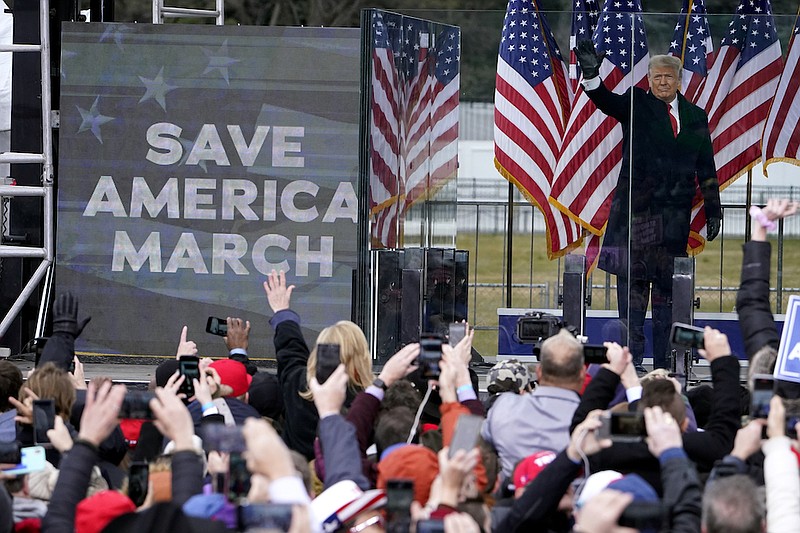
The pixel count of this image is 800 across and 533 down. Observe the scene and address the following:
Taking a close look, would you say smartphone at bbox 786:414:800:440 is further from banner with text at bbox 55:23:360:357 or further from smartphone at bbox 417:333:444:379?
banner with text at bbox 55:23:360:357

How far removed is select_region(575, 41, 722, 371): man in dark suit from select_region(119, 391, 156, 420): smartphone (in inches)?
268

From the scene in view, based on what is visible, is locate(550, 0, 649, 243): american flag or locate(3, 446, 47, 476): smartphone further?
locate(550, 0, 649, 243): american flag

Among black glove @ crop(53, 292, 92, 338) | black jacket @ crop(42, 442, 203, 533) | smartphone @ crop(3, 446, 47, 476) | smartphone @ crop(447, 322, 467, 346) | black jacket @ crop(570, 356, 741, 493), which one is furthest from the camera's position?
black glove @ crop(53, 292, 92, 338)

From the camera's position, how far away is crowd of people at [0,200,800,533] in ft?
11.4

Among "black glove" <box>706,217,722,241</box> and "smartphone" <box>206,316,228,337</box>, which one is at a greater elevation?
"black glove" <box>706,217,722,241</box>

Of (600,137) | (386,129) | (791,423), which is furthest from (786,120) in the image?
(791,423)

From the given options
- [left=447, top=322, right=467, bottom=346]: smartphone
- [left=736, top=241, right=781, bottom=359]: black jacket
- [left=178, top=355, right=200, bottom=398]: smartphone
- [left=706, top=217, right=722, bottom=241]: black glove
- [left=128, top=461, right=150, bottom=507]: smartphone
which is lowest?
[left=128, top=461, right=150, bottom=507]: smartphone

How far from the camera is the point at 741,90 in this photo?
10.7 meters

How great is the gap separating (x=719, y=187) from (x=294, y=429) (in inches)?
216

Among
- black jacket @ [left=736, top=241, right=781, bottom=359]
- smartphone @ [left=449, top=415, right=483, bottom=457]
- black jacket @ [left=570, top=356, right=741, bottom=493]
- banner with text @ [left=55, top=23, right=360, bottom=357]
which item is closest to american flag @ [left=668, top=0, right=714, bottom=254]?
banner with text @ [left=55, top=23, right=360, bottom=357]

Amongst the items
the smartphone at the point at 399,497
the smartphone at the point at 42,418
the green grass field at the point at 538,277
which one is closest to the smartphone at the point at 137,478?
the smartphone at the point at 42,418

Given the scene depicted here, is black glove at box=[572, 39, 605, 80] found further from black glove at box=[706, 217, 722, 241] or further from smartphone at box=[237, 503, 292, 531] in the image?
smartphone at box=[237, 503, 292, 531]

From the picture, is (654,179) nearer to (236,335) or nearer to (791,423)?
(236,335)

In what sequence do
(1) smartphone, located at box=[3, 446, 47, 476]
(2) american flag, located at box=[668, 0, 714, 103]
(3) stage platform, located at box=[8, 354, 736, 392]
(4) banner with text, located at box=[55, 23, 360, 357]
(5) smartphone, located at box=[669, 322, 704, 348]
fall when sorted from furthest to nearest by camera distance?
(4) banner with text, located at box=[55, 23, 360, 357] → (2) american flag, located at box=[668, 0, 714, 103] → (3) stage platform, located at box=[8, 354, 736, 392] → (5) smartphone, located at box=[669, 322, 704, 348] → (1) smartphone, located at box=[3, 446, 47, 476]
